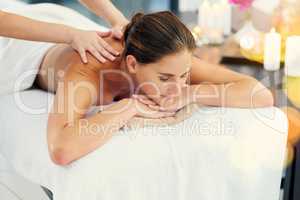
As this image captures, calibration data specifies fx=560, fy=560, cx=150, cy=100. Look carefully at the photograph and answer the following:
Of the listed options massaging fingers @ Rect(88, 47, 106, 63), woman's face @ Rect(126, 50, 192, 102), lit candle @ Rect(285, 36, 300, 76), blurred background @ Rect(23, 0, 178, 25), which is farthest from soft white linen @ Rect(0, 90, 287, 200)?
blurred background @ Rect(23, 0, 178, 25)

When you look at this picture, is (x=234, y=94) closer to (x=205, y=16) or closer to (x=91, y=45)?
(x=91, y=45)

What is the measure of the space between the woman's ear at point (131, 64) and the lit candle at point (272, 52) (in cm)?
71

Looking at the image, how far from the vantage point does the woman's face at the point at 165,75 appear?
152cm

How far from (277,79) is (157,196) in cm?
80

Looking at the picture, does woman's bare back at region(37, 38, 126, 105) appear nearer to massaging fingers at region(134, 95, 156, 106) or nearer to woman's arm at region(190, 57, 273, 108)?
massaging fingers at region(134, 95, 156, 106)

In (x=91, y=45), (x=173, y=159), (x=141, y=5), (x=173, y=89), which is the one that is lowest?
(x=141, y=5)

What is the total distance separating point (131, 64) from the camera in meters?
1.59

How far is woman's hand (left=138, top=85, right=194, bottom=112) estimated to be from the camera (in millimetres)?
1555

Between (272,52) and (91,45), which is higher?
(91,45)

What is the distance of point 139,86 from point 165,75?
12cm

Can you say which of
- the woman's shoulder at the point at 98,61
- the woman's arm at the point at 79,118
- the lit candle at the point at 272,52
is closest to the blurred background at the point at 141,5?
the lit candle at the point at 272,52

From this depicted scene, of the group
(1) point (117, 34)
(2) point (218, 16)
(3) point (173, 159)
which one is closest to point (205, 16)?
(2) point (218, 16)

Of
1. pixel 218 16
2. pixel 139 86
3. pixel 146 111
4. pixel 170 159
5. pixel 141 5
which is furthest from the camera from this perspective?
pixel 141 5

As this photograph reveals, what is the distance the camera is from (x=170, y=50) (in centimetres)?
150
